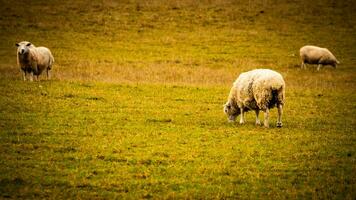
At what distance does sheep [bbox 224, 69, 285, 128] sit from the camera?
1522 cm

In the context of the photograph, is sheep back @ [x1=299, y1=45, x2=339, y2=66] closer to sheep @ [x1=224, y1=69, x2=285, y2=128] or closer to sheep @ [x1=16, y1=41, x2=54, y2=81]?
sheep @ [x1=16, y1=41, x2=54, y2=81]

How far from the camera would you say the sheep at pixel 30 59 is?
78.2 ft

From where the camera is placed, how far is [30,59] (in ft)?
79.0

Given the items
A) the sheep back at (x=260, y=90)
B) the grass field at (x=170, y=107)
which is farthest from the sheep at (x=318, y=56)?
the sheep back at (x=260, y=90)

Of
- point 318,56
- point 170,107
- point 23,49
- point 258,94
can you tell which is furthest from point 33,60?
point 318,56

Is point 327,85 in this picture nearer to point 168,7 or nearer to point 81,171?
point 81,171

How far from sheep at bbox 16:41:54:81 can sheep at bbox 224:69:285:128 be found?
11143 mm

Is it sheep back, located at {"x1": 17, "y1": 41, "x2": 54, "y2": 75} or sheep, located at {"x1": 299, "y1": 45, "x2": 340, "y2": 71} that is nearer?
sheep back, located at {"x1": 17, "y1": 41, "x2": 54, "y2": 75}

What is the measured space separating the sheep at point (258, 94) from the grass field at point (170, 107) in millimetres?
606

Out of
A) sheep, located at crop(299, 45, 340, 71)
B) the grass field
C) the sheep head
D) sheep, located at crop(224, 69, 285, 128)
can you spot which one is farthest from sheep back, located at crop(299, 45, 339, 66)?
the sheep head

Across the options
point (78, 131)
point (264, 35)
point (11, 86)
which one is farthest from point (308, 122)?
point (264, 35)

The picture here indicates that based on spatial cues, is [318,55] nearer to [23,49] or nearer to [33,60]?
[33,60]

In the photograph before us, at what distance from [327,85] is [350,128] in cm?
1176

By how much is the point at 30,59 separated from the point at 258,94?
12979 millimetres
